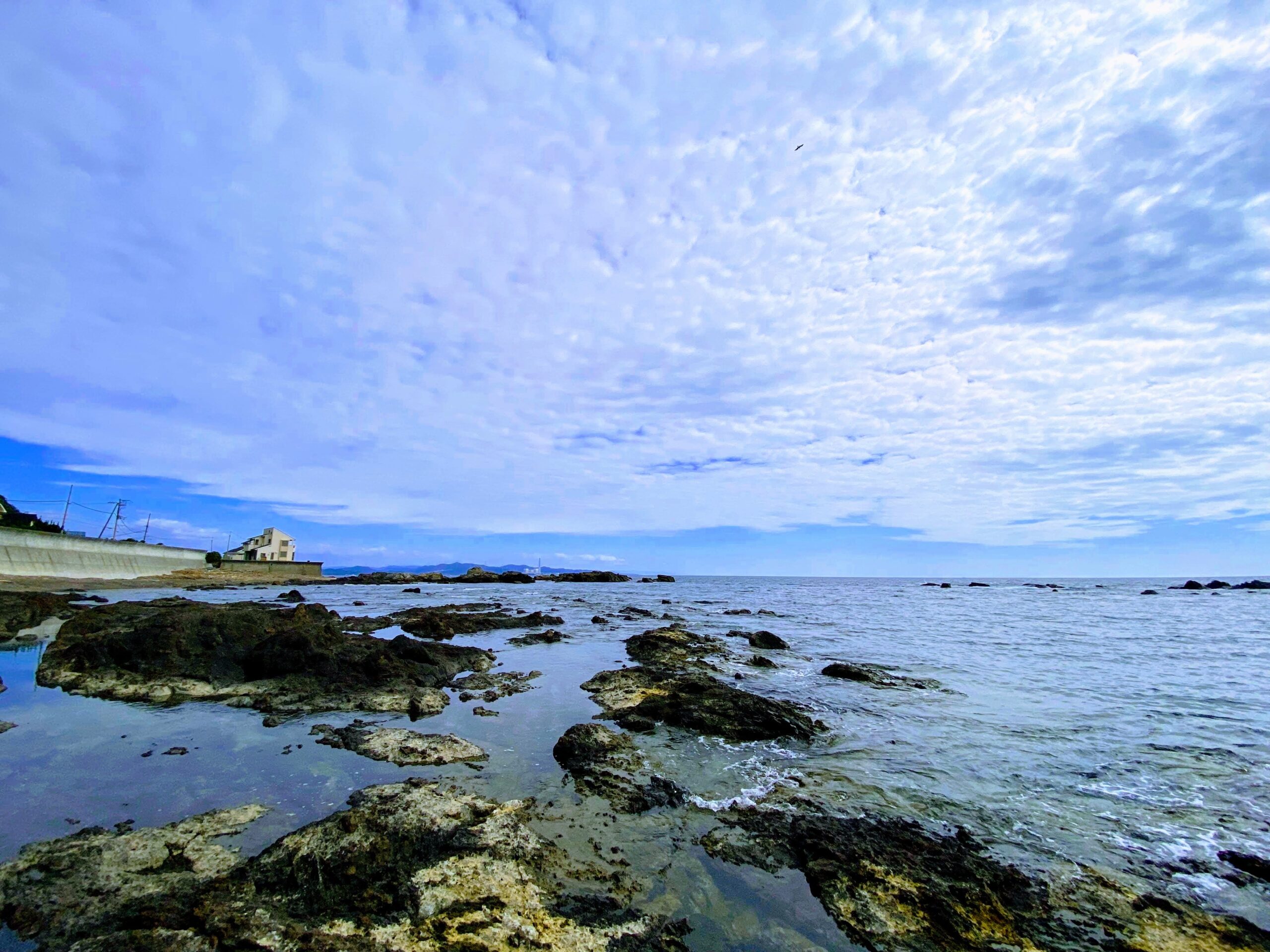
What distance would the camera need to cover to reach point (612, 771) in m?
8.45

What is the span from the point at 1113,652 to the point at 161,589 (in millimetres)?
67225

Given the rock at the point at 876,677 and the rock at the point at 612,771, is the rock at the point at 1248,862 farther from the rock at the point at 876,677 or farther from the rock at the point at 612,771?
the rock at the point at 876,677

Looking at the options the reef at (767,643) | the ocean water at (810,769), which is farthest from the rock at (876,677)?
the reef at (767,643)

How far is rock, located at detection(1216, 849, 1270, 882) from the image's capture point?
6176 millimetres

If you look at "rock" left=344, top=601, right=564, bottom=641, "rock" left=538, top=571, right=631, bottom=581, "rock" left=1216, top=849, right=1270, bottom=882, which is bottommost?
"rock" left=1216, top=849, right=1270, bottom=882

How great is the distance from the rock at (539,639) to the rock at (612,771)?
12596mm

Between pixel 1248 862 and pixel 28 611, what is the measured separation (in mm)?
34191

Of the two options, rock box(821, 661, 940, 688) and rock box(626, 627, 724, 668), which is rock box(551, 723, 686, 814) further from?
rock box(821, 661, 940, 688)

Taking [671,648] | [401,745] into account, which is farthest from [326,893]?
[671,648]

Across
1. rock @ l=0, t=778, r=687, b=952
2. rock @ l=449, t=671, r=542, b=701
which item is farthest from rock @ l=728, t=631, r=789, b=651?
rock @ l=0, t=778, r=687, b=952

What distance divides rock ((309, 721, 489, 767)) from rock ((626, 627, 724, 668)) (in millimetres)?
8820

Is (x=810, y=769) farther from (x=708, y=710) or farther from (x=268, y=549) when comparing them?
(x=268, y=549)

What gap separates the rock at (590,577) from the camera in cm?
12125

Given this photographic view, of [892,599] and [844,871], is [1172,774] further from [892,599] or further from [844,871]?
[892,599]
